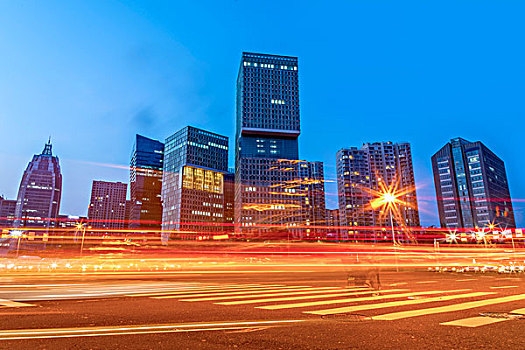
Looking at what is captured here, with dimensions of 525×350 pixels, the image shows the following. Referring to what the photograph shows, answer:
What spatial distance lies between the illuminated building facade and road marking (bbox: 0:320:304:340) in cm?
15467

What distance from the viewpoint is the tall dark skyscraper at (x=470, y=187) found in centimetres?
15438

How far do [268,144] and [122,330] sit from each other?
564 feet

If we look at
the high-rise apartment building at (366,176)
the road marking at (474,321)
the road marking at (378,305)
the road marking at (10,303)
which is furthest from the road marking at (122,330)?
the high-rise apartment building at (366,176)

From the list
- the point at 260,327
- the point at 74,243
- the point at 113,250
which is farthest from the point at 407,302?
the point at 74,243

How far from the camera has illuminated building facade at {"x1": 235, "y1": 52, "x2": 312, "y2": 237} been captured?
163375 mm

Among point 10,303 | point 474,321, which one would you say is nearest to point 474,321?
point 474,321

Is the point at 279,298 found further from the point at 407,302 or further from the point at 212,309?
the point at 407,302

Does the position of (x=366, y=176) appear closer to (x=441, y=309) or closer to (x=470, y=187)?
(x=470, y=187)

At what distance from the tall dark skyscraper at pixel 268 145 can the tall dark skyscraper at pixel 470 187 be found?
79.9m

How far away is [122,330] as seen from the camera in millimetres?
5996

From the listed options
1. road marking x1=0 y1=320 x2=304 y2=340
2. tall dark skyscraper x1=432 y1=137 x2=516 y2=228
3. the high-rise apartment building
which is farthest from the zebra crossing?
the high-rise apartment building

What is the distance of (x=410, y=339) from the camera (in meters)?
5.20

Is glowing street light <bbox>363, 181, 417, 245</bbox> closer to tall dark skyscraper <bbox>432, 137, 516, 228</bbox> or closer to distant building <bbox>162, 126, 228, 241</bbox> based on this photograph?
tall dark skyscraper <bbox>432, 137, 516, 228</bbox>

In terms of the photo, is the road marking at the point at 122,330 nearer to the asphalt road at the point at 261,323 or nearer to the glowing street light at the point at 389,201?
the asphalt road at the point at 261,323
